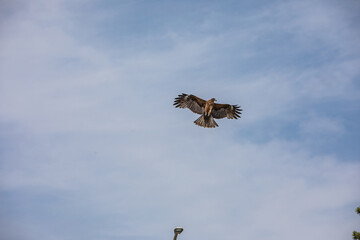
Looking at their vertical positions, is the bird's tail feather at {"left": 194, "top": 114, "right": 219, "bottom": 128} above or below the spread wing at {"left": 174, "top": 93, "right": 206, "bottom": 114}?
below

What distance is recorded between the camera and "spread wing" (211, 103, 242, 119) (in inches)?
959

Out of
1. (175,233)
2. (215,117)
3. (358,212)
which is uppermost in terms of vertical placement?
(215,117)

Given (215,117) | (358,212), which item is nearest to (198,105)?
(215,117)

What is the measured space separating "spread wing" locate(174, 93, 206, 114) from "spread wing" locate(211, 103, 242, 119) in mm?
781

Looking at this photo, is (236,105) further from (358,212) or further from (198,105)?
(358,212)

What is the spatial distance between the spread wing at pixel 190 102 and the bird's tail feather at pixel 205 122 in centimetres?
38

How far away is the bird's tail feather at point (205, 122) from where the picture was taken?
23.7m

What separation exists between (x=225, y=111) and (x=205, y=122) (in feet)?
4.91

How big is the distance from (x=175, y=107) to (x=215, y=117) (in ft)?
7.47

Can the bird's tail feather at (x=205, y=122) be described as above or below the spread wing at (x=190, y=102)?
below

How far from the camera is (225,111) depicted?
24.6 m

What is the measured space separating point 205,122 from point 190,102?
4.15 feet

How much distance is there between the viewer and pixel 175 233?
14.7 metres

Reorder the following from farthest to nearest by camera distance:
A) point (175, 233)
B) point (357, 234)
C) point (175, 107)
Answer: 1. point (175, 107)
2. point (357, 234)
3. point (175, 233)
